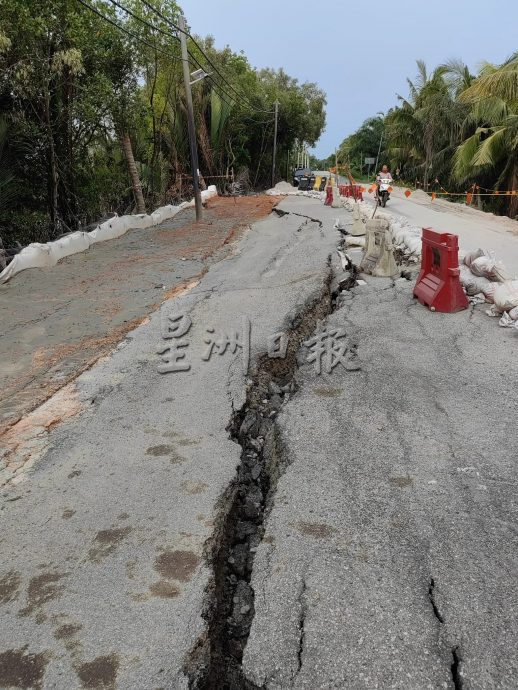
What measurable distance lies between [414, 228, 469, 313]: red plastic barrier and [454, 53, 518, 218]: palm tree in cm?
1488

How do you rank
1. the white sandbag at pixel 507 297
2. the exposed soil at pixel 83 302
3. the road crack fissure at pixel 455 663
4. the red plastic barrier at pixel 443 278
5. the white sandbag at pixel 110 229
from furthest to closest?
the white sandbag at pixel 110 229 → the red plastic barrier at pixel 443 278 → the white sandbag at pixel 507 297 → the exposed soil at pixel 83 302 → the road crack fissure at pixel 455 663

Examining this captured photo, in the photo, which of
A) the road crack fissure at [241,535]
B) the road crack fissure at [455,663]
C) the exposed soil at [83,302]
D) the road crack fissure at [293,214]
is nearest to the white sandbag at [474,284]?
the road crack fissure at [241,535]

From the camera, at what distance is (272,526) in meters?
2.66

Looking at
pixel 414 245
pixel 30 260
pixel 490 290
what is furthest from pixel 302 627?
pixel 30 260

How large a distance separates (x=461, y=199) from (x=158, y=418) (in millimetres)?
25914

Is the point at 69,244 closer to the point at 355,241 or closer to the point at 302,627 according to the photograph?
the point at 355,241

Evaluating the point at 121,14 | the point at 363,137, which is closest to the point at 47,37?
the point at 121,14

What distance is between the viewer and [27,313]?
23.5ft

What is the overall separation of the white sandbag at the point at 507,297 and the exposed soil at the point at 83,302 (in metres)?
4.16

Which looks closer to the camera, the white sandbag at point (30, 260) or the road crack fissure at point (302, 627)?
the road crack fissure at point (302, 627)

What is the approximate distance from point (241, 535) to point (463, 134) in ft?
89.8

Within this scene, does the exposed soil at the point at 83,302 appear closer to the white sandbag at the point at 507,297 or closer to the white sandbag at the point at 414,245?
the white sandbag at the point at 414,245

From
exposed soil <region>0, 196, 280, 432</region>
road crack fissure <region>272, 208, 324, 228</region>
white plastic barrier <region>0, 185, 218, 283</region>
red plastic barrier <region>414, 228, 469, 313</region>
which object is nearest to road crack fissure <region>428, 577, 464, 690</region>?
exposed soil <region>0, 196, 280, 432</region>

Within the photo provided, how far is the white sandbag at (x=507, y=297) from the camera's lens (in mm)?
5398
